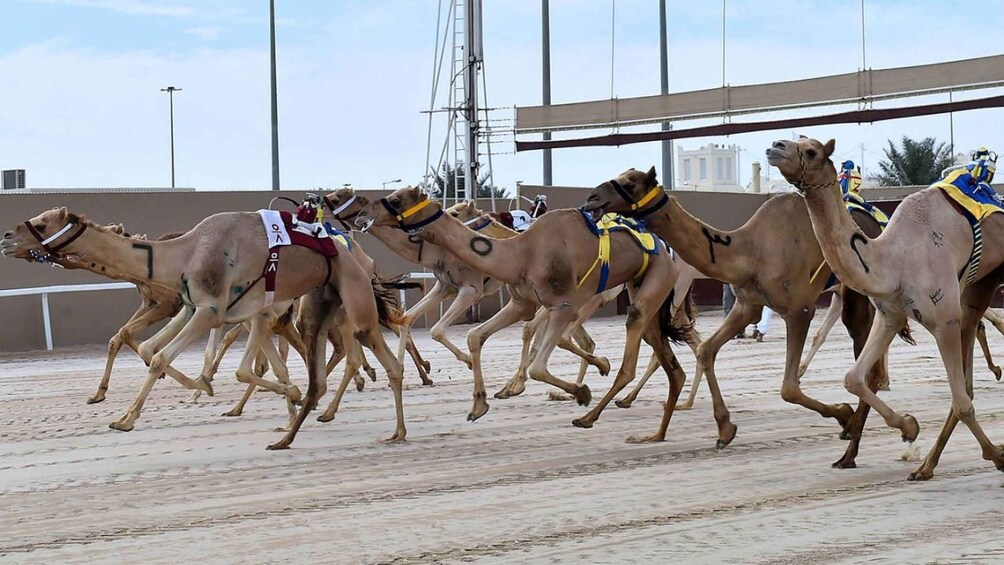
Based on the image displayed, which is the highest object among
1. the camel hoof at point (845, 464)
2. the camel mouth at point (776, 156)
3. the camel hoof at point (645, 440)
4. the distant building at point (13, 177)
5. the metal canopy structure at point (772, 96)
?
the metal canopy structure at point (772, 96)

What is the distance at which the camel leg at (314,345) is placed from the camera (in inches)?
409

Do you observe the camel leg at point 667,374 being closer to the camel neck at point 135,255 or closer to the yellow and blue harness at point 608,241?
the yellow and blue harness at point 608,241

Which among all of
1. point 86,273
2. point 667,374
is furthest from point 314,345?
point 86,273

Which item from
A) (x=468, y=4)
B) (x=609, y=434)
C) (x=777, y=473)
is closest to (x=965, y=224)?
(x=777, y=473)

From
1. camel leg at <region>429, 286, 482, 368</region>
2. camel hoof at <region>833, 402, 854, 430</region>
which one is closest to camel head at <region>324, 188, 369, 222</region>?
camel leg at <region>429, 286, 482, 368</region>

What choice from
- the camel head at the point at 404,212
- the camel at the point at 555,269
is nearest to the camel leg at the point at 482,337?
the camel at the point at 555,269

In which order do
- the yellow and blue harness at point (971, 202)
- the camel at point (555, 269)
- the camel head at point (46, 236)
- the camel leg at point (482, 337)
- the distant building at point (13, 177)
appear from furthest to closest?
the distant building at point (13, 177)
the camel leg at point (482, 337)
the camel at point (555, 269)
the camel head at point (46, 236)
the yellow and blue harness at point (971, 202)

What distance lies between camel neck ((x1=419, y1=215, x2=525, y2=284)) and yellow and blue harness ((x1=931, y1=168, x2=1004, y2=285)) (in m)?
3.79

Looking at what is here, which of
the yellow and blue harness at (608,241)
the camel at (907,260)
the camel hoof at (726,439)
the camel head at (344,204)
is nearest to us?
the camel at (907,260)

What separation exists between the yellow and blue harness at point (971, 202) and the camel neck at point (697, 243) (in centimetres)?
152

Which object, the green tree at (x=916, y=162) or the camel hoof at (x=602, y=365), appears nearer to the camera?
the camel hoof at (x=602, y=365)

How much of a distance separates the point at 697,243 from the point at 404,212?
259 cm

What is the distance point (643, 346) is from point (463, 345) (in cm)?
266

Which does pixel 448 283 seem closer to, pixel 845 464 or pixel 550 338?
pixel 550 338
